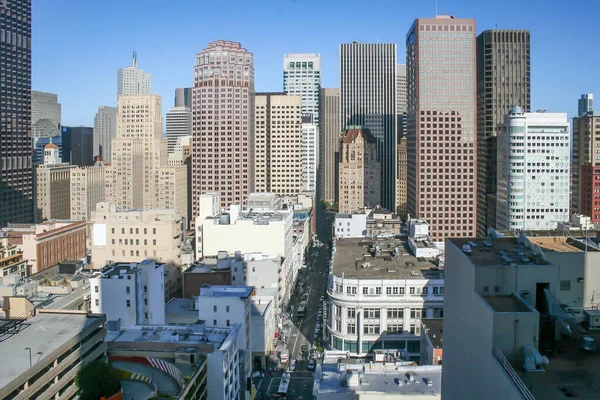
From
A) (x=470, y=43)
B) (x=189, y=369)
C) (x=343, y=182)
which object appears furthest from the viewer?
(x=343, y=182)

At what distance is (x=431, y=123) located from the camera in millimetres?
129875

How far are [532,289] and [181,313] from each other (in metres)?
56.9

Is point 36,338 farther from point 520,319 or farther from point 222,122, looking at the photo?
point 222,122

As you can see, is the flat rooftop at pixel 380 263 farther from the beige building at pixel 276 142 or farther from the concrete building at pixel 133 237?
the beige building at pixel 276 142

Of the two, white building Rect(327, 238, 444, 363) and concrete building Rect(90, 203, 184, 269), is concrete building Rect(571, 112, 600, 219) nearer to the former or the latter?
white building Rect(327, 238, 444, 363)

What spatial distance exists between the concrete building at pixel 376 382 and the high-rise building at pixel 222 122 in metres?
106

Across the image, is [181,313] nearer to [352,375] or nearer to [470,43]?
[352,375]

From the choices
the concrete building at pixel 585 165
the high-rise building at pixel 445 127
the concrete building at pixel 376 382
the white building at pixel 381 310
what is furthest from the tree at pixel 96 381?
the concrete building at pixel 585 165

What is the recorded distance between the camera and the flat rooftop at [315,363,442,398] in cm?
4231

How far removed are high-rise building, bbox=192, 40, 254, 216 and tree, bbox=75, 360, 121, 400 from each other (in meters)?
115

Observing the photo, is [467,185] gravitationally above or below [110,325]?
above

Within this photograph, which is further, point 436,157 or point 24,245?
point 436,157

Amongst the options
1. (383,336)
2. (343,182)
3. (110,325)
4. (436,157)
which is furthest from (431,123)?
(110,325)

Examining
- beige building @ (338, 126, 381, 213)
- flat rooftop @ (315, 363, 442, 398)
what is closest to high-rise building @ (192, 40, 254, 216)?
beige building @ (338, 126, 381, 213)
